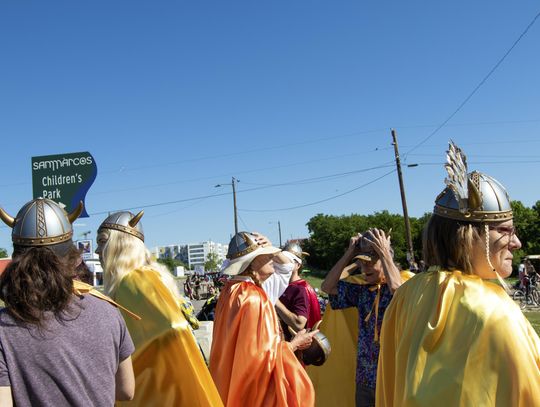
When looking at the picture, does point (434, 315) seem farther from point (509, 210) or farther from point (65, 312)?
point (65, 312)

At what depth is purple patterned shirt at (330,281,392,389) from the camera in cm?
439

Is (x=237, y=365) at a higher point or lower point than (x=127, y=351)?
lower

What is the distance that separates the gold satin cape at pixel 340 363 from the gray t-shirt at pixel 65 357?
334cm

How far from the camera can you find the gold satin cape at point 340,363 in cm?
539

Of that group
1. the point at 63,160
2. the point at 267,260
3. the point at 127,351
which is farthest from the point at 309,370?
the point at 127,351

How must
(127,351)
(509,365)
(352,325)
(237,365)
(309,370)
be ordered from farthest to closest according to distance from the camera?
1. (309,370)
2. (352,325)
3. (237,365)
4. (127,351)
5. (509,365)

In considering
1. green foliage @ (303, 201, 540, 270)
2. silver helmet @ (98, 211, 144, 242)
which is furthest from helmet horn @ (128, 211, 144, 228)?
green foliage @ (303, 201, 540, 270)

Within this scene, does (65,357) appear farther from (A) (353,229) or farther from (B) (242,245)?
(A) (353,229)

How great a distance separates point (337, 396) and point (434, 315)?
11.2ft

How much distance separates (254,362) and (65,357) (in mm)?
1773

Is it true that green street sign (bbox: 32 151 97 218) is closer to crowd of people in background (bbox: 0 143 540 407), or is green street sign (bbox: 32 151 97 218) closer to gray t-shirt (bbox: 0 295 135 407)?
crowd of people in background (bbox: 0 143 540 407)

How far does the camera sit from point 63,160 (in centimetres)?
566

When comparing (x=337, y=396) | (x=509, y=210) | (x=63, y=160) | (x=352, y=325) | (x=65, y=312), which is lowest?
(x=337, y=396)

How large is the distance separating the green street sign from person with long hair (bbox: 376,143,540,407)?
382 centimetres
